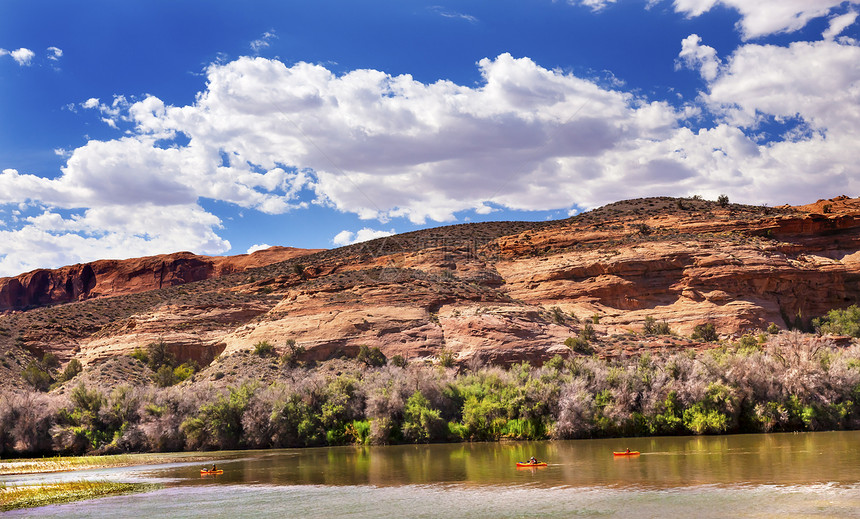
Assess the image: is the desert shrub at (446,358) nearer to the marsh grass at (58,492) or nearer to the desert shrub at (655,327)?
the desert shrub at (655,327)

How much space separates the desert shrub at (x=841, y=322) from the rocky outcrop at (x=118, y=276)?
9178 centimetres

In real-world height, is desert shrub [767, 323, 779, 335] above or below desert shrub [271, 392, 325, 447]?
above

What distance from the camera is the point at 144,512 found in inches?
824

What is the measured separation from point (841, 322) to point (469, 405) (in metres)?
37.8

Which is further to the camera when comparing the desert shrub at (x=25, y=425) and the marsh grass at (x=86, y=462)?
the desert shrub at (x=25, y=425)

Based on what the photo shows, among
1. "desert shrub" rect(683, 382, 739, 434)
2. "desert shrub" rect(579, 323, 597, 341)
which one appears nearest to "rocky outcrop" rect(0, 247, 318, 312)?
"desert shrub" rect(579, 323, 597, 341)

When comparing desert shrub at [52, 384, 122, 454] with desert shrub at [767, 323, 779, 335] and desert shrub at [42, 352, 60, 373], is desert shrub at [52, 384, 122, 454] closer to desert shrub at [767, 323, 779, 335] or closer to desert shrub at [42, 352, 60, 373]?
desert shrub at [42, 352, 60, 373]

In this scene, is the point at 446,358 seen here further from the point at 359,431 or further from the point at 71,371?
the point at 71,371

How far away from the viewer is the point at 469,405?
39.5 metres

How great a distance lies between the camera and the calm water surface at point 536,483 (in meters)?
18.1

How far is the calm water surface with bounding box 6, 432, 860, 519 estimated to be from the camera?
714 inches

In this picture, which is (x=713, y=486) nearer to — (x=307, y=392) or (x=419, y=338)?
(x=307, y=392)

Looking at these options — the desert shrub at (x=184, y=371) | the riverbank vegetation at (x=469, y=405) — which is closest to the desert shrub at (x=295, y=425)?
the riverbank vegetation at (x=469, y=405)

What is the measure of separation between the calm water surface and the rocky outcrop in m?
106
